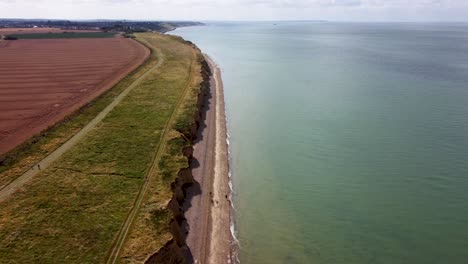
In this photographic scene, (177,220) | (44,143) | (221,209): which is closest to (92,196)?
(177,220)

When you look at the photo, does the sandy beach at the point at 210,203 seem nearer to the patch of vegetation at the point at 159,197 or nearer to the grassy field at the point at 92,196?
the patch of vegetation at the point at 159,197

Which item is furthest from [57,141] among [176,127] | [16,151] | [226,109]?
[226,109]

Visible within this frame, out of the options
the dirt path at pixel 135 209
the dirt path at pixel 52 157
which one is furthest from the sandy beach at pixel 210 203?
the dirt path at pixel 52 157

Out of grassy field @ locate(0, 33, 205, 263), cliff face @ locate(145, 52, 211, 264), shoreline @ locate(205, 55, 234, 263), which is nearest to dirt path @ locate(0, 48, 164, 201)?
grassy field @ locate(0, 33, 205, 263)

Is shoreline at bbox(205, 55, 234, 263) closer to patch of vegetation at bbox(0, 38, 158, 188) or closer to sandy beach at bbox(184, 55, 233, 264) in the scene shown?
sandy beach at bbox(184, 55, 233, 264)

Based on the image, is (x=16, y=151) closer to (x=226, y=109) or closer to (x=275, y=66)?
(x=226, y=109)

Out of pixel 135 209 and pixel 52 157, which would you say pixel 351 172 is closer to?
pixel 135 209
